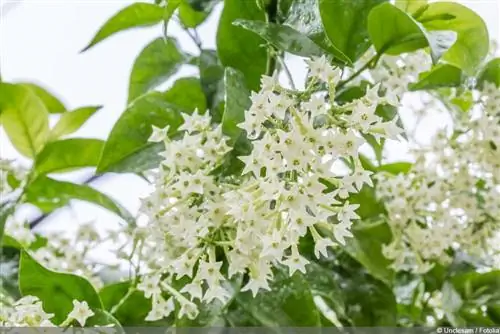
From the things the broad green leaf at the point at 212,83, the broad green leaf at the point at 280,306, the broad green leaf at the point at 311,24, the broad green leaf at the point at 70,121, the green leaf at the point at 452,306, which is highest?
the broad green leaf at the point at 311,24

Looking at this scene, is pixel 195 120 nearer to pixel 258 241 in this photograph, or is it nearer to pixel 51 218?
pixel 258 241

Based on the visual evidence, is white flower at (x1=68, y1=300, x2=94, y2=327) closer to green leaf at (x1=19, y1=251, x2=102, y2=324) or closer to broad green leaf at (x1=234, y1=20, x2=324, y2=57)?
green leaf at (x1=19, y1=251, x2=102, y2=324)

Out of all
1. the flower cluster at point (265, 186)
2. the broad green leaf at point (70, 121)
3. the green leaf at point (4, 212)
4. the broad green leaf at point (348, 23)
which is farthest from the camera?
the broad green leaf at point (70, 121)

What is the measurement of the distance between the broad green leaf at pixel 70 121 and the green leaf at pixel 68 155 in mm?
37

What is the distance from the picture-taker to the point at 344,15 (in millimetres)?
472

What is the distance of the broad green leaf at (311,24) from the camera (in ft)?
1.43

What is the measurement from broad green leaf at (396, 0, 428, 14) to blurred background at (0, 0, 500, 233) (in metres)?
0.12

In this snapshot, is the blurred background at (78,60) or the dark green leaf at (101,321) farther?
the blurred background at (78,60)

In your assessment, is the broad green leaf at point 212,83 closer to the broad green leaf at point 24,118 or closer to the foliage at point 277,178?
the foliage at point 277,178

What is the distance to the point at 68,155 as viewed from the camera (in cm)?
63

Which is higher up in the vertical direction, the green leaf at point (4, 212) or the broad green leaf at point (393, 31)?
the broad green leaf at point (393, 31)

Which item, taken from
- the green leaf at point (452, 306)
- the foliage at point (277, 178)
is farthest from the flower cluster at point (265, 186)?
the green leaf at point (452, 306)

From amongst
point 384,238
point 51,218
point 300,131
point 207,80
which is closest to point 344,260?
point 384,238

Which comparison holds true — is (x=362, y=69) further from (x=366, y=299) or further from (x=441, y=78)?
(x=366, y=299)
